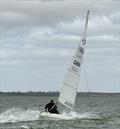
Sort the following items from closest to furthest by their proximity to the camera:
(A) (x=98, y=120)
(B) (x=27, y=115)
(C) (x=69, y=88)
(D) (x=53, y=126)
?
(D) (x=53, y=126) < (C) (x=69, y=88) < (A) (x=98, y=120) < (B) (x=27, y=115)

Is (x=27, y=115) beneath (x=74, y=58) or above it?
beneath

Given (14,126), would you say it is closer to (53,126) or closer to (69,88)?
(53,126)

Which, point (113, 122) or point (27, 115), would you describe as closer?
point (113, 122)

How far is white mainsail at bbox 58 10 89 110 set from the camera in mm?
38625

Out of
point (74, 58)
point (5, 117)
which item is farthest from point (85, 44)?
point (5, 117)

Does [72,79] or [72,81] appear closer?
[72,79]

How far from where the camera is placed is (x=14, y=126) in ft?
121

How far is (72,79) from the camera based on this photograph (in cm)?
3916

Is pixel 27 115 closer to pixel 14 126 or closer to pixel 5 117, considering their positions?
pixel 5 117

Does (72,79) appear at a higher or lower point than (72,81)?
higher

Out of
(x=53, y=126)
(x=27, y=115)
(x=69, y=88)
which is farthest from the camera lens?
(x=27, y=115)

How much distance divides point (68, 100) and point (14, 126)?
4977 millimetres

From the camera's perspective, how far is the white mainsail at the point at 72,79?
38.6 meters

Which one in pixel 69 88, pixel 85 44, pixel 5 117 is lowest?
pixel 5 117
